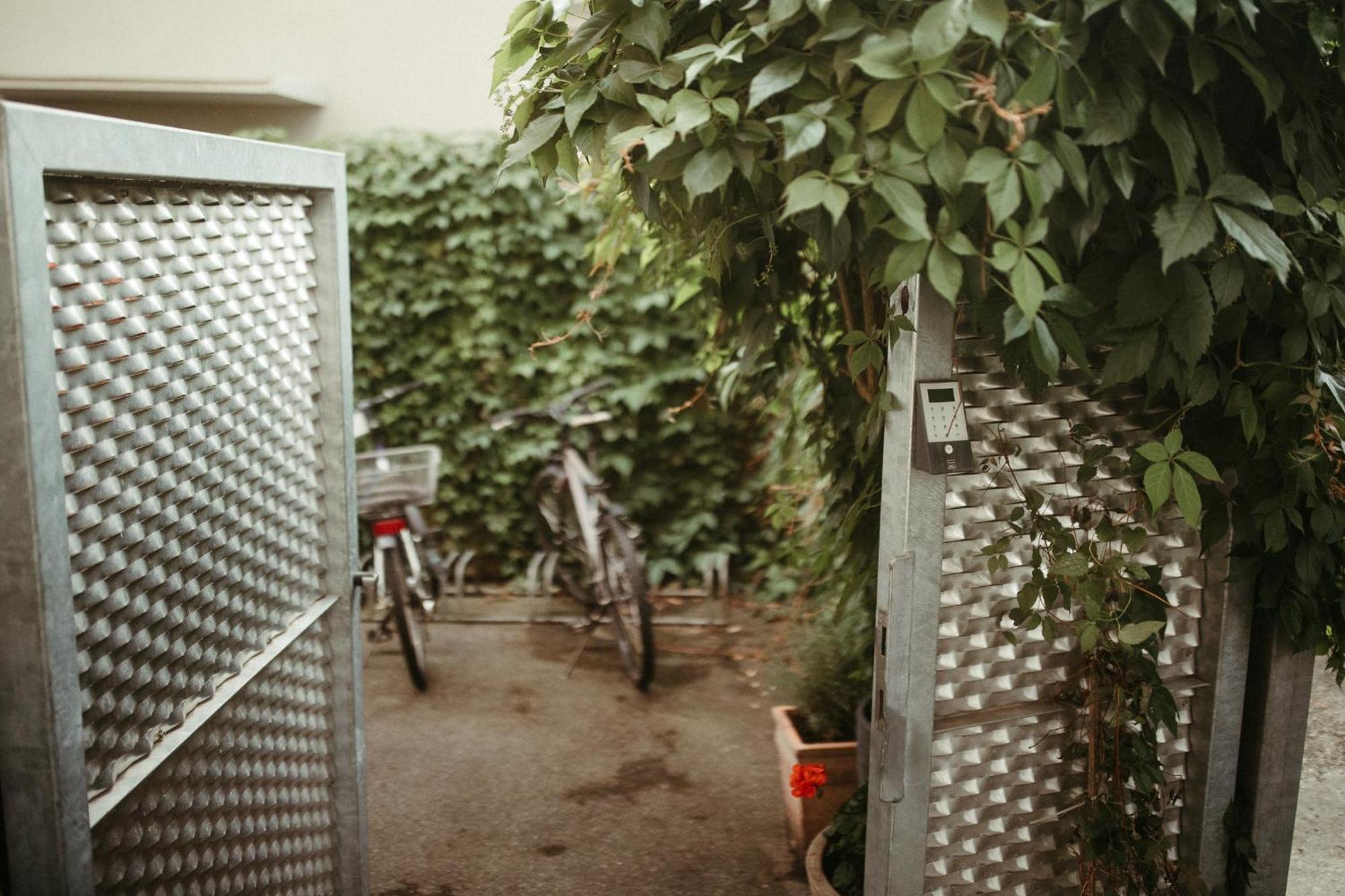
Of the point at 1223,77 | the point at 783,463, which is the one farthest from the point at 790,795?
the point at 1223,77

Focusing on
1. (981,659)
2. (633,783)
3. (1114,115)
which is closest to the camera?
(1114,115)

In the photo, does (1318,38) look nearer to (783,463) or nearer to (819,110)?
(819,110)

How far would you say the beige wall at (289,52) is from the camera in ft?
22.4

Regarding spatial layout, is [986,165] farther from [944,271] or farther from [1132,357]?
[1132,357]

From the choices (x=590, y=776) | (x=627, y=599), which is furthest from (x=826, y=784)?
(x=627, y=599)

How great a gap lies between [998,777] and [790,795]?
1.34 m

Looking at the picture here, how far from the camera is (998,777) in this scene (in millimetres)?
2352

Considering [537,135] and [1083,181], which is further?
[537,135]

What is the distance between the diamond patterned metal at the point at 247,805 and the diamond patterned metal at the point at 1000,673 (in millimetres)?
1395

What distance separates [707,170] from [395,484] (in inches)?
137

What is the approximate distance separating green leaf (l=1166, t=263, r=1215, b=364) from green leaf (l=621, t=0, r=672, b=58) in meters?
1.01

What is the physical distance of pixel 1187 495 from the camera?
2.01 meters

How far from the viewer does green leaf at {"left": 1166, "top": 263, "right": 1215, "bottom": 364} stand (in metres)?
1.93

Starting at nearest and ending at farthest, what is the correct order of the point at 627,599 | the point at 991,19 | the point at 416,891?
1. the point at 991,19
2. the point at 416,891
3. the point at 627,599
